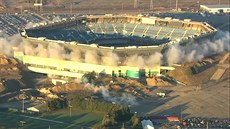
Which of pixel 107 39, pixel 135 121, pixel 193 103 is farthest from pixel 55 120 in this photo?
pixel 107 39

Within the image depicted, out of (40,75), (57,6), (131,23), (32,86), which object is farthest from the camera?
(57,6)

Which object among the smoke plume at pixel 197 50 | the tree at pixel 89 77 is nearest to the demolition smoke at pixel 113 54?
the smoke plume at pixel 197 50

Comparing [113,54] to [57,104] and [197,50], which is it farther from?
[57,104]

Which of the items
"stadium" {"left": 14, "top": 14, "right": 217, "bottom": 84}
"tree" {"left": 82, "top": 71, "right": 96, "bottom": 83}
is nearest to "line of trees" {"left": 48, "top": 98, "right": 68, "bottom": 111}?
"tree" {"left": 82, "top": 71, "right": 96, "bottom": 83}

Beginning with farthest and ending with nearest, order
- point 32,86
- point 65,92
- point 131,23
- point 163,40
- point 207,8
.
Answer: point 207,8
point 131,23
point 163,40
point 32,86
point 65,92

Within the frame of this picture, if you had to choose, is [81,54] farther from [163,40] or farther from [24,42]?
[163,40]

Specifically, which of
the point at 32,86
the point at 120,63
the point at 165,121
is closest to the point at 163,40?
the point at 120,63

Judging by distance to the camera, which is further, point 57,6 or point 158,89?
point 57,6
